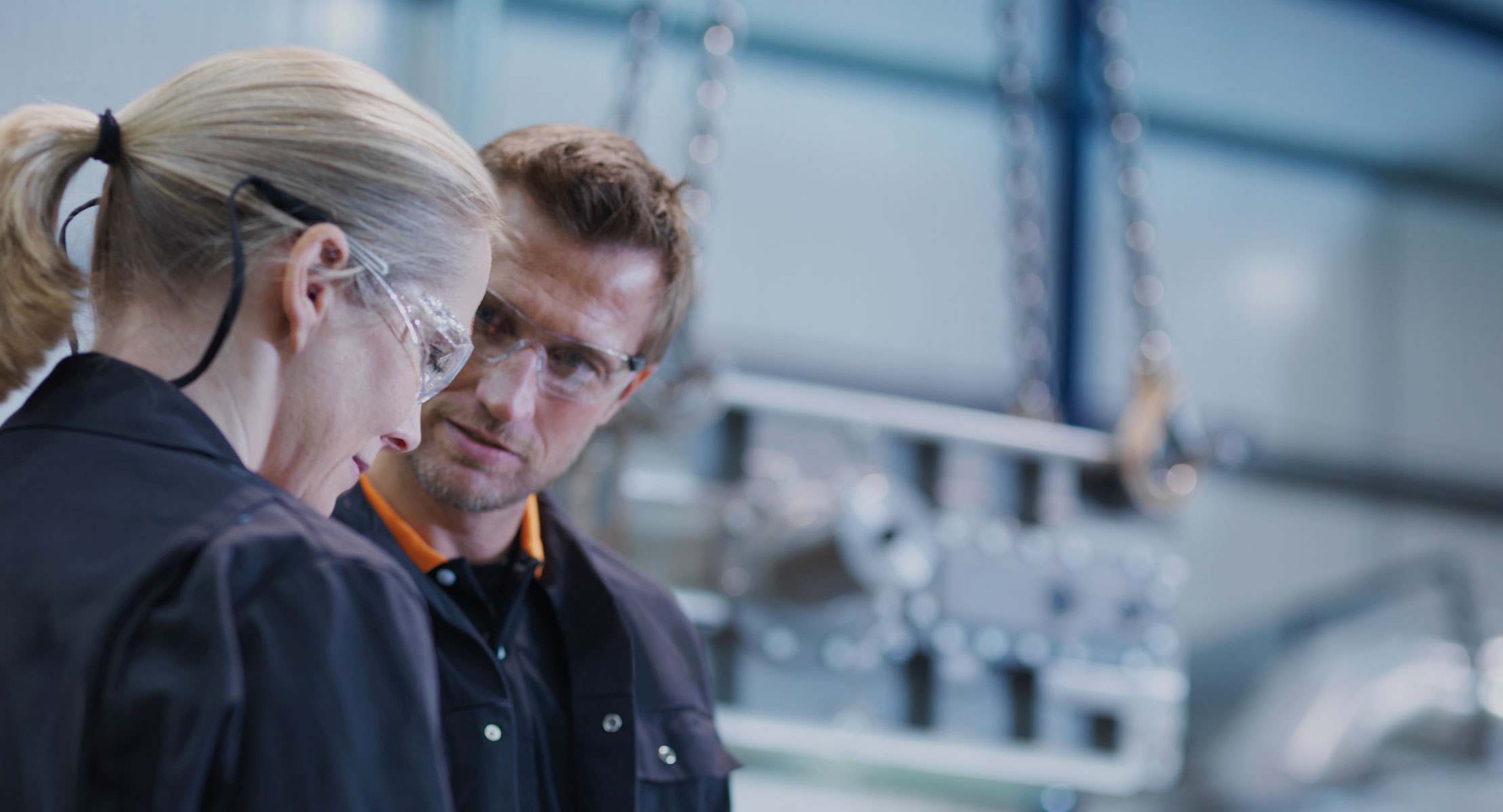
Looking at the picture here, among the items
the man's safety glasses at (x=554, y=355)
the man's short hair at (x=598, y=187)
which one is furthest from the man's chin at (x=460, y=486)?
the man's short hair at (x=598, y=187)

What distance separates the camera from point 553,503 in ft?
A: 4.83

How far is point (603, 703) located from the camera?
1293 mm

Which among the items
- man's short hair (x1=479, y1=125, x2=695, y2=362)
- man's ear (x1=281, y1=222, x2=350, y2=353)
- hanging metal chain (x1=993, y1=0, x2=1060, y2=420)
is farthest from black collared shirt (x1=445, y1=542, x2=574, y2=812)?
hanging metal chain (x1=993, y1=0, x2=1060, y2=420)

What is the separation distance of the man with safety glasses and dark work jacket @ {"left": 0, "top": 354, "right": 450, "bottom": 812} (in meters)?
0.46

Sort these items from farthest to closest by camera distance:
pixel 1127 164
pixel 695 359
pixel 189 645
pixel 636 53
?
pixel 1127 164 → pixel 636 53 → pixel 695 359 → pixel 189 645

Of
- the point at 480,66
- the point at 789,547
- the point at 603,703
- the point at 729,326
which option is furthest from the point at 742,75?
the point at 603,703

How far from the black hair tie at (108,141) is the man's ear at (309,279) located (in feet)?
0.46

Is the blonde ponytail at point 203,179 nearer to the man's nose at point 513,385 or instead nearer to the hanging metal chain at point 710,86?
the man's nose at point 513,385

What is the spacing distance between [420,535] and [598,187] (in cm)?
36

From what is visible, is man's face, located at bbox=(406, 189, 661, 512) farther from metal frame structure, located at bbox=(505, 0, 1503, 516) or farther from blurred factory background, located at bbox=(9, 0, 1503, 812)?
metal frame structure, located at bbox=(505, 0, 1503, 516)

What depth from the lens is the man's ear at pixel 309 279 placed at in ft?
2.75

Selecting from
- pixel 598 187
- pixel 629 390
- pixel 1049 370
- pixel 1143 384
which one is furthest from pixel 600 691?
pixel 1049 370

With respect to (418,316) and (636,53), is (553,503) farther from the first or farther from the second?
(636,53)

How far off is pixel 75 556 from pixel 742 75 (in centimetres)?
291
